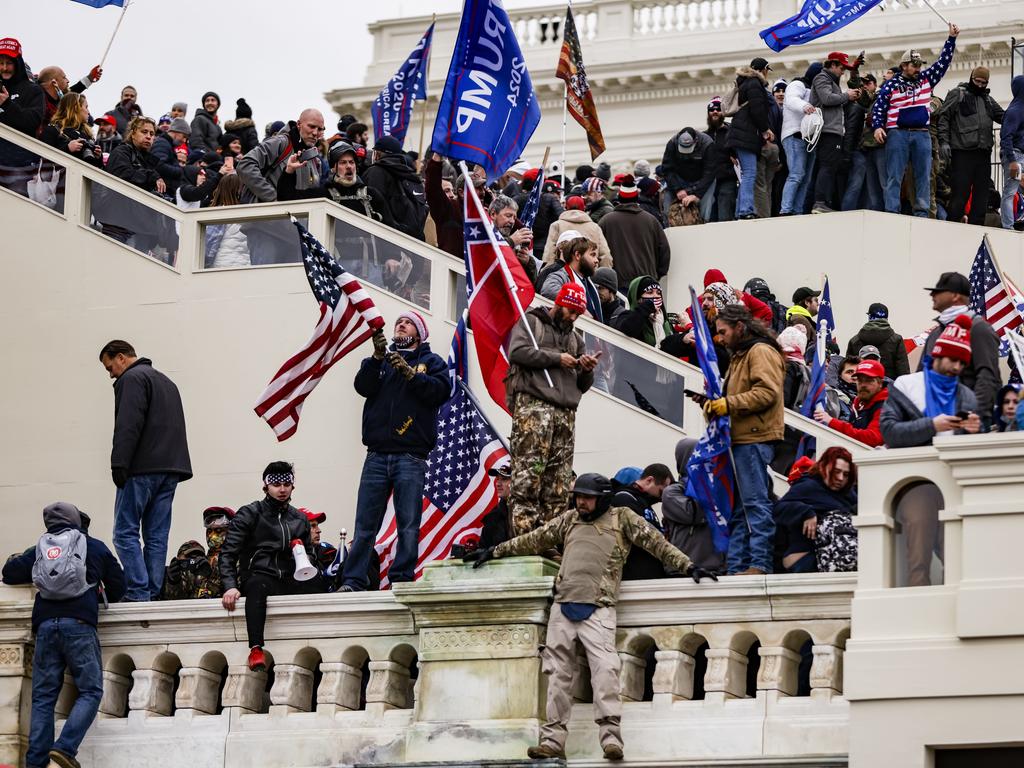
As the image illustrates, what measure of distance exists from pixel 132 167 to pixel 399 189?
2.56 metres

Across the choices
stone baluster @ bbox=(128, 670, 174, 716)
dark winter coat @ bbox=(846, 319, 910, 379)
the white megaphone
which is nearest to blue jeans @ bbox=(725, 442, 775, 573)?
the white megaphone

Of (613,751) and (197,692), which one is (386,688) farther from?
(613,751)

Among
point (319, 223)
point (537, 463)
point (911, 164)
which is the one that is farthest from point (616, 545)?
point (911, 164)

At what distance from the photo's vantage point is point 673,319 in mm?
20984

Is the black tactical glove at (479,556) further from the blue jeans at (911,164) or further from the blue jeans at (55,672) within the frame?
the blue jeans at (911,164)

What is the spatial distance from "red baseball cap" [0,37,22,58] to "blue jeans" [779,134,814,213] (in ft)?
24.1

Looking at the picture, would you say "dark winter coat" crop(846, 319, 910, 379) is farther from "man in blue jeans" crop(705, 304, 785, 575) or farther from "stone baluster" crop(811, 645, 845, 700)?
"stone baluster" crop(811, 645, 845, 700)

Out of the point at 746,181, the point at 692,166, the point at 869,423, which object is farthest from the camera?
the point at 692,166

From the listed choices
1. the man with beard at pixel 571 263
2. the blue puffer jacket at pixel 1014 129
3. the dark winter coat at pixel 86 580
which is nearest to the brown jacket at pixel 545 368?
the man with beard at pixel 571 263

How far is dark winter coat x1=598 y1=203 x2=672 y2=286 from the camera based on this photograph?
2253cm

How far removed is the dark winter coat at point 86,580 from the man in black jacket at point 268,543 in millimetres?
744

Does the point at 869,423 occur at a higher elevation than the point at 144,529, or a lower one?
higher

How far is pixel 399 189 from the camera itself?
21.1 meters

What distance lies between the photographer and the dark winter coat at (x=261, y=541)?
49.5 ft
